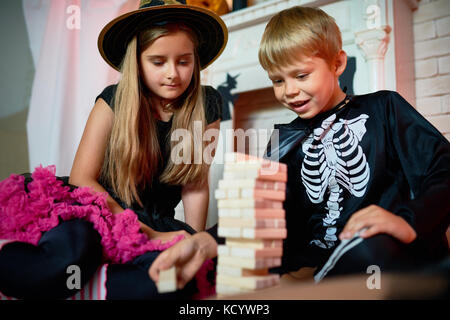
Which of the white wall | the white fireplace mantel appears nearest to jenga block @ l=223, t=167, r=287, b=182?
the white fireplace mantel

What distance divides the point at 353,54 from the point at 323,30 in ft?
2.15

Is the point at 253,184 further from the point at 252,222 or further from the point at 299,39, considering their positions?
the point at 299,39

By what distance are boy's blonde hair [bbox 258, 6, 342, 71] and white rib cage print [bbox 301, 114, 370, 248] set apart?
0.19 meters

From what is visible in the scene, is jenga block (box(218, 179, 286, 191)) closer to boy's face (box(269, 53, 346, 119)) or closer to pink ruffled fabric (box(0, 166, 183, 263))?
pink ruffled fabric (box(0, 166, 183, 263))

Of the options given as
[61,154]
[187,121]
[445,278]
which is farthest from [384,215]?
[61,154]

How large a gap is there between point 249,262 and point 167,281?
14cm

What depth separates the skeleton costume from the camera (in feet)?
2.72

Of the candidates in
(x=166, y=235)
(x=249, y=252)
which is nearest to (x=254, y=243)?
(x=249, y=252)

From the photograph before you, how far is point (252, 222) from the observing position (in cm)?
63

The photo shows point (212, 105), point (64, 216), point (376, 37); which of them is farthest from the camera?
point (376, 37)

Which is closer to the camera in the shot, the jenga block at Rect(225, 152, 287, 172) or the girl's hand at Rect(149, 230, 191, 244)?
the jenga block at Rect(225, 152, 287, 172)

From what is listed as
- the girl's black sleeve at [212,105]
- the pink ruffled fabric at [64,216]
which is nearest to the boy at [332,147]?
the girl's black sleeve at [212,105]

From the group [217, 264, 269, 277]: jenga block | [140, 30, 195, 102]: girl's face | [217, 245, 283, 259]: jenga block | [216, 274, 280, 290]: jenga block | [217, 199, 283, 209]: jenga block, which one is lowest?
[216, 274, 280, 290]: jenga block

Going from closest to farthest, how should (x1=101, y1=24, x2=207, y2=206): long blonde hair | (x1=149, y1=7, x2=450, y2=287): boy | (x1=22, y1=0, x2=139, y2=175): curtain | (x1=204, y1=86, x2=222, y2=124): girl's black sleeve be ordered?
(x1=149, y1=7, x2=450, y2=287): boy < (x1=101, y1=24, x2=207, y2=206): long blonde hair < (x1=204, y1=86, x2=222, y2=124): girl's black sleeve < (x1=22, y1=0, x2=139, y2=175): curtain
